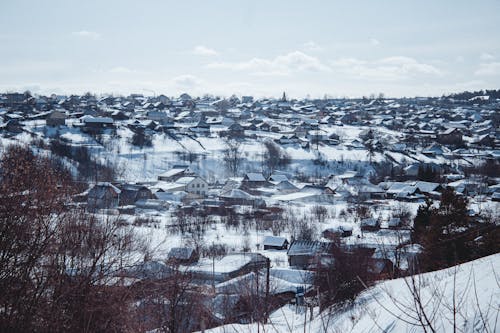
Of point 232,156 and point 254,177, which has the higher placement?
point 232,156

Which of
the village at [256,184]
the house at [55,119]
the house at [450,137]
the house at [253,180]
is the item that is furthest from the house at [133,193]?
the house at [450,137]

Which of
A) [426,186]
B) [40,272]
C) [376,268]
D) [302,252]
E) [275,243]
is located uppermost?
[40,272]

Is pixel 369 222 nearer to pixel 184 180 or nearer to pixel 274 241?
pixel 274 241

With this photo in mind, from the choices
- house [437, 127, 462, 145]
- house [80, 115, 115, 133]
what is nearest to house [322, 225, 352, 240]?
house [80, 115, 115, 133]

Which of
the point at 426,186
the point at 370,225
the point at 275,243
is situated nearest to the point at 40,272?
the point at 275,243

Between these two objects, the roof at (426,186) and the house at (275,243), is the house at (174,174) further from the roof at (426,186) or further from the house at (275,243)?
the roof at (426,186)

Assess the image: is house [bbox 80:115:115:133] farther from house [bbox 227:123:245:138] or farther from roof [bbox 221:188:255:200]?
roof [bbox 221:188:255:200]
